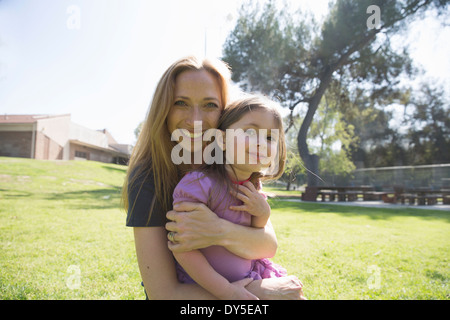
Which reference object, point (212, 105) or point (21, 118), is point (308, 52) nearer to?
point (212, 105)

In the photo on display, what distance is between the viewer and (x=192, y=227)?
117cm

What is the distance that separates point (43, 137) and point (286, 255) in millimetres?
28703

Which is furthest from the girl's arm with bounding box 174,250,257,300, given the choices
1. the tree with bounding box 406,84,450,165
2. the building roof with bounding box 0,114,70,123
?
the tree with bounding box 406,84,450,165

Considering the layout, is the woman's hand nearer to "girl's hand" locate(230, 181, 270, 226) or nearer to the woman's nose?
"girl's hand" locate(230, 181, 270, 226)

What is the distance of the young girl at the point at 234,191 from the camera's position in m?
1.18

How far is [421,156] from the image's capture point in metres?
31.8

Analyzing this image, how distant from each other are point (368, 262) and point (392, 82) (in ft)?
53.9

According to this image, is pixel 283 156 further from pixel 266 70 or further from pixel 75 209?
pixel 266 70

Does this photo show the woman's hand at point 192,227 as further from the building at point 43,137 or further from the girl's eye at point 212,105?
the building at point 43,137

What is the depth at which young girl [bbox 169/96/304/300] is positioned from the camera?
118cm

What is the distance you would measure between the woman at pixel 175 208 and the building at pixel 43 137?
84.1 feet

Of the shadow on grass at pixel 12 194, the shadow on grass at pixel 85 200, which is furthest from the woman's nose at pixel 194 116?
the shadow on grass at pixel 12 194

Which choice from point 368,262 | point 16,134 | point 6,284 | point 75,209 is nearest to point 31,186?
point 75,209
